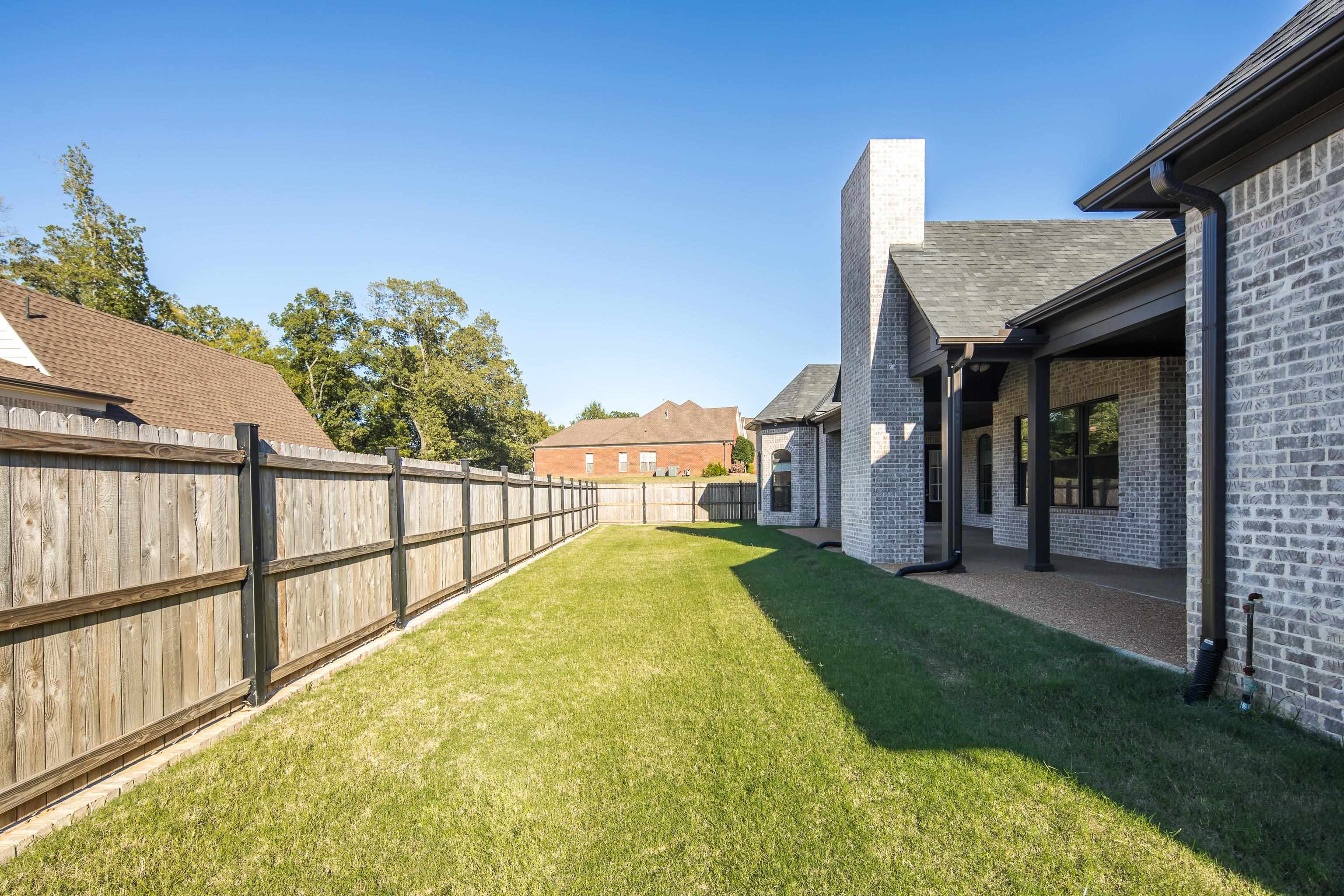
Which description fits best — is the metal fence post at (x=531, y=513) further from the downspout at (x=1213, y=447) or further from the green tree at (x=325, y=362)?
the green tree at (x=325, y=362)

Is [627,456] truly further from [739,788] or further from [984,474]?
[739,788]

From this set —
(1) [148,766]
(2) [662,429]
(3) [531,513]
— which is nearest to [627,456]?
(2) [662,429]

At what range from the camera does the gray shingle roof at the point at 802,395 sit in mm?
21391

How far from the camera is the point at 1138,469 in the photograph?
31.2 ft

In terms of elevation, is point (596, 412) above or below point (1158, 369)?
above

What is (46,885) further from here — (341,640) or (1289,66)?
(1289,66)

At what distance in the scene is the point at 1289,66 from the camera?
3.28 m

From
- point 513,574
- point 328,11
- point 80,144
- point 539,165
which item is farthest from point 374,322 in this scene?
point 513,574

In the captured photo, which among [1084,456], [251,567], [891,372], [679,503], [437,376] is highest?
[437,376]

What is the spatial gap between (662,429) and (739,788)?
48.9 m

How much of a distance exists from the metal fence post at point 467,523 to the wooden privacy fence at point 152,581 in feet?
7.39

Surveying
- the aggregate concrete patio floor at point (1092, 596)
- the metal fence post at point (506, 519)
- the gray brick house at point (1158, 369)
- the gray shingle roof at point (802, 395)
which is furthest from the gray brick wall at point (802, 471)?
the metal fence post at point (506, 519)

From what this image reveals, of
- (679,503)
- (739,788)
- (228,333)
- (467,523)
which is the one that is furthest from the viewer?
→ (228,333)

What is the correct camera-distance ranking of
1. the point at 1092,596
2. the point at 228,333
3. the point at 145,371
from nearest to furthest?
the point at 1092,596 → the point at 145,371 → the point at 228,333
